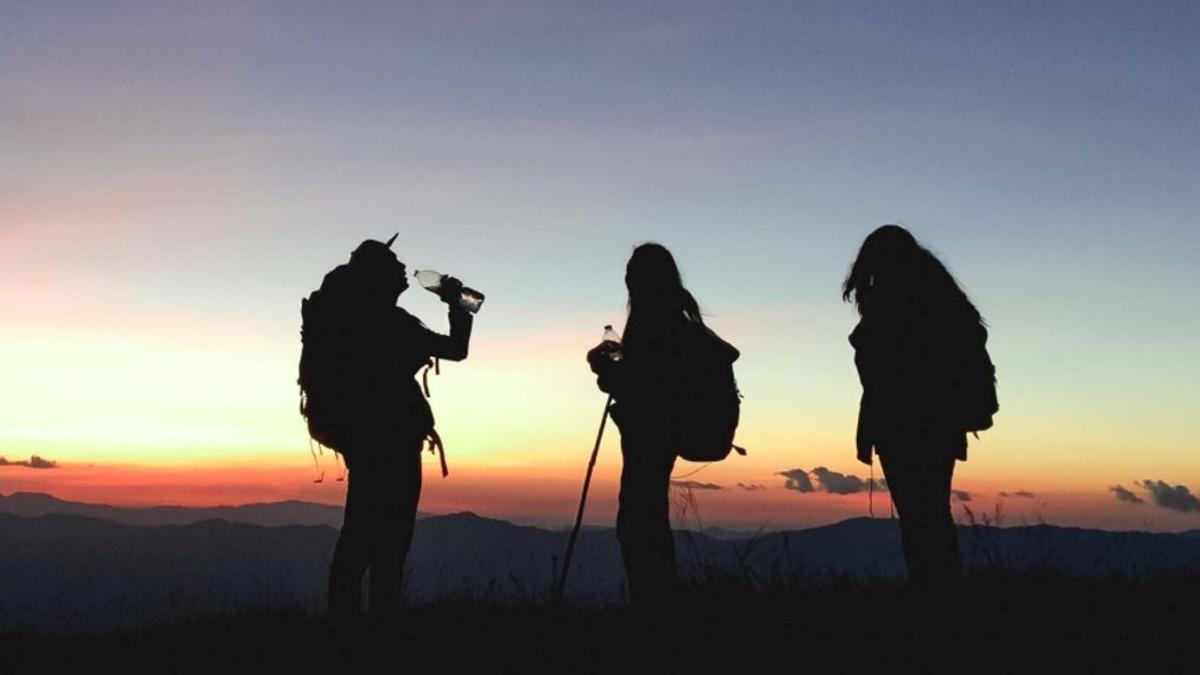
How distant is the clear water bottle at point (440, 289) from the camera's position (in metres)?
6.76

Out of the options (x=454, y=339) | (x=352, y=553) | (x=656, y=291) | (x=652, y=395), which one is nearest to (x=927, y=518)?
(x=652, y=395)

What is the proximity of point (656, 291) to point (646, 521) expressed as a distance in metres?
1.31

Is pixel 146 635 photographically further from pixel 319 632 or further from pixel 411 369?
pixel 411 369

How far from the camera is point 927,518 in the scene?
580 cm

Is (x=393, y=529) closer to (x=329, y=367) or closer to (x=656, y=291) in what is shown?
(x=329, y=367)

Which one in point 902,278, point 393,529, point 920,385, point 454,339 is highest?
point 902,278

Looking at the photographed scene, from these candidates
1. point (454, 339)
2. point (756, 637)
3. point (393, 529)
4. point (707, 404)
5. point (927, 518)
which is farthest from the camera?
point (454, 339)

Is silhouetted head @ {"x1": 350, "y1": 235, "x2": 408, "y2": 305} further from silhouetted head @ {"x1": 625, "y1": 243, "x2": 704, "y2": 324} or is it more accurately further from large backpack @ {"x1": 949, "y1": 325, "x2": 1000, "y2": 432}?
large backpack @ {"x1": 949, "y1": 325, "x2": 1000, "y2": 432}

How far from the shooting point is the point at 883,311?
602 centimetres

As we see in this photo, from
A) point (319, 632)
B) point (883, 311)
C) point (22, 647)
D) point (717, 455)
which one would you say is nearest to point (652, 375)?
point (717, 455)

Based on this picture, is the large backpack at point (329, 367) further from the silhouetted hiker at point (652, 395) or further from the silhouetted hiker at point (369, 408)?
the silhouetted hiker at point (652, 395)

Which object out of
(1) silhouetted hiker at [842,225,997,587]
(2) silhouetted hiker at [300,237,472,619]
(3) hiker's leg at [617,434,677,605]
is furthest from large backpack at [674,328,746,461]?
(2) silhouetted hiker at [300,237,472,619]

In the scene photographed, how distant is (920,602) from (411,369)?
9.99ft

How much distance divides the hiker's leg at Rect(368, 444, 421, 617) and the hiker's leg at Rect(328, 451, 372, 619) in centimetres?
7
